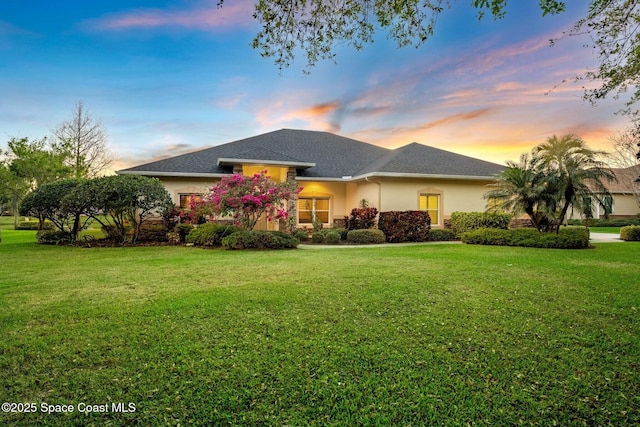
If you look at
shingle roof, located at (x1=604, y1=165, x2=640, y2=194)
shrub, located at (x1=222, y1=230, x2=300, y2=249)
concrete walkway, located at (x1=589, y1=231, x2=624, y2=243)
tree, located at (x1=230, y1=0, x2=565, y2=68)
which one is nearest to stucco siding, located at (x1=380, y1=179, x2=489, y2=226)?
concrete walkway, located at (x1=589, y1=231, x2=624, y2=243)

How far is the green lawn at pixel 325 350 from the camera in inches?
105

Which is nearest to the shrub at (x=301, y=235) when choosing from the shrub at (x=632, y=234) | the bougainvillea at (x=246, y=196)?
the bougainvillea at (x=246, y=196)

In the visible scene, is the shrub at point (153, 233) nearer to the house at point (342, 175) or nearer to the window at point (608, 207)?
Answer: the house at point (342, 175)

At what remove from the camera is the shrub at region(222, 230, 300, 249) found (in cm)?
1242

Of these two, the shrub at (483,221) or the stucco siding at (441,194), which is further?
the stucco siding at (441,194)

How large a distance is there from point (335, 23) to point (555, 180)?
1127 centimetres

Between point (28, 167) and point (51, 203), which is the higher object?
point (28, 167)

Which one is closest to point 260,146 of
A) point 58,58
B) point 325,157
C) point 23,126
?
point 325,157

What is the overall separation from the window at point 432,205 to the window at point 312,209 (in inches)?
195

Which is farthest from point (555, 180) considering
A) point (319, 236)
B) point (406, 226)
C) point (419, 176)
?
point (319, 236)

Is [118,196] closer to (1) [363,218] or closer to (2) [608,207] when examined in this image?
(1) [363,218]

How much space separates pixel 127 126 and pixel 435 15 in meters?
16.5

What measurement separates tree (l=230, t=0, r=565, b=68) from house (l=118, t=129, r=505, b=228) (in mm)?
10408

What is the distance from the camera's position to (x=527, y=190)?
13.2m
